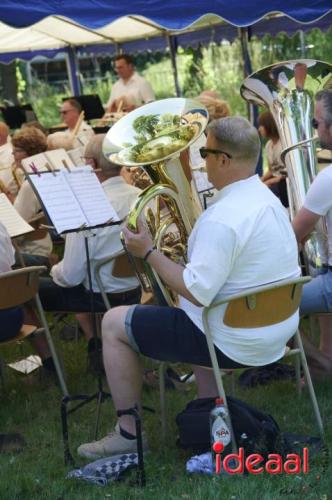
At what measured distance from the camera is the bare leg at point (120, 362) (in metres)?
3.50

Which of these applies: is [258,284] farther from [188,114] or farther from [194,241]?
[188,114]

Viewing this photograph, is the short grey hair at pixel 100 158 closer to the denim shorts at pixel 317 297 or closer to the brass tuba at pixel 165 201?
the brass tuba at pixel 165 201

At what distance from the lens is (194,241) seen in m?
3.32

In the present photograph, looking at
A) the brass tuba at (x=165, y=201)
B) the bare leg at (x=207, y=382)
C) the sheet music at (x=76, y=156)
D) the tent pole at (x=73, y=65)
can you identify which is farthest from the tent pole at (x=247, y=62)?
the bare leg at (x=207, y=382)

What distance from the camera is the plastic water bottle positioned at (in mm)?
3209

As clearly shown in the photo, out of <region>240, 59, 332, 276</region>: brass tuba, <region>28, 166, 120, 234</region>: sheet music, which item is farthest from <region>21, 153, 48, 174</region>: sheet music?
<region>28, 166, 120, 234</region>: sheet music

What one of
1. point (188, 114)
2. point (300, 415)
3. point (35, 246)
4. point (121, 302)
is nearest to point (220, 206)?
point (188, 114)

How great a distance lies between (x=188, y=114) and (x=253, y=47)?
1073cm

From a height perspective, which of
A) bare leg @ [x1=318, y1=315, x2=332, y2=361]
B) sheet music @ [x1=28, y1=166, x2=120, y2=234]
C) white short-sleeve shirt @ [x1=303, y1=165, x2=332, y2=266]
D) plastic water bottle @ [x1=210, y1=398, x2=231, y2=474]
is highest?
sheet music @ [x1=28, y1=166, x2=120, y2=234]

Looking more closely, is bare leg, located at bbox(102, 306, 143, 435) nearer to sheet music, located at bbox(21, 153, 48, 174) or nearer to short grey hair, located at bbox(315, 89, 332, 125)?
short grey hair, located at bbox(315, 89, 332, 125)

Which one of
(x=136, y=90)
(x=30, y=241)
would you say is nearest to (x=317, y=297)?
(x=30, y=241)

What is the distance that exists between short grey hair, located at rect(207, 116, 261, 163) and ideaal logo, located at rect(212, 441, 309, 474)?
106cm

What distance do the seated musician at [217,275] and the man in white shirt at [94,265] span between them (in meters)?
1.15

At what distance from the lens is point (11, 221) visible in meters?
5.05
